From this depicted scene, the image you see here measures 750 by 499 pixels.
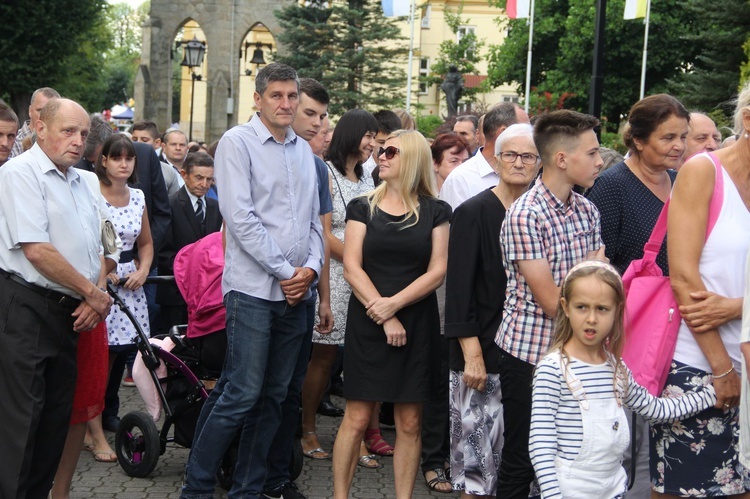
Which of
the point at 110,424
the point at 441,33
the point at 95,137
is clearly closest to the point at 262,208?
the point at 110,424

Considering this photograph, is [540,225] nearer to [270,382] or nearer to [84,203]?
[270,382]

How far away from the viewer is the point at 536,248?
495 cm

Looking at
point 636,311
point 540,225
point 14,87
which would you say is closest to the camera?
point 636,311

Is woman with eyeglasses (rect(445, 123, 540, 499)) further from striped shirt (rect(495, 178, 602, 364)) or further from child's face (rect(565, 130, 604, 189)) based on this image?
child's face (rect(565, 130, 604, 189))

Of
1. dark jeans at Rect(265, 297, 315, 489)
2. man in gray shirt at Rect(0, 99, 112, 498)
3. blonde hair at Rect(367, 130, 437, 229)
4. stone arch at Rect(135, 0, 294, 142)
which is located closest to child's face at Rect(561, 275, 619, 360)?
blonde hair at Rect(367, 130, 437, 229)

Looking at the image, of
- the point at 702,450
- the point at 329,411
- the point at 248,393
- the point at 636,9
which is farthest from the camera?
the point at 636,9

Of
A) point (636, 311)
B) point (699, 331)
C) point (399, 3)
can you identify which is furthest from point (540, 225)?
point (399, 3)

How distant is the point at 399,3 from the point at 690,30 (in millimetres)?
14579

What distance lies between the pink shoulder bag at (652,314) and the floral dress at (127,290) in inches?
165

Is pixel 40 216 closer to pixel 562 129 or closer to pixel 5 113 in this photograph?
pixel 5 113

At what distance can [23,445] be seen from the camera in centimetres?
532

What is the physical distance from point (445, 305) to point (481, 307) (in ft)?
0.66

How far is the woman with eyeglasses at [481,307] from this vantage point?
547 centimetres

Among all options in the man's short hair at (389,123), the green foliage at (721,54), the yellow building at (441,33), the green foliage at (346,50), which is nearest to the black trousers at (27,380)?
the man's short hair at (389,123)
